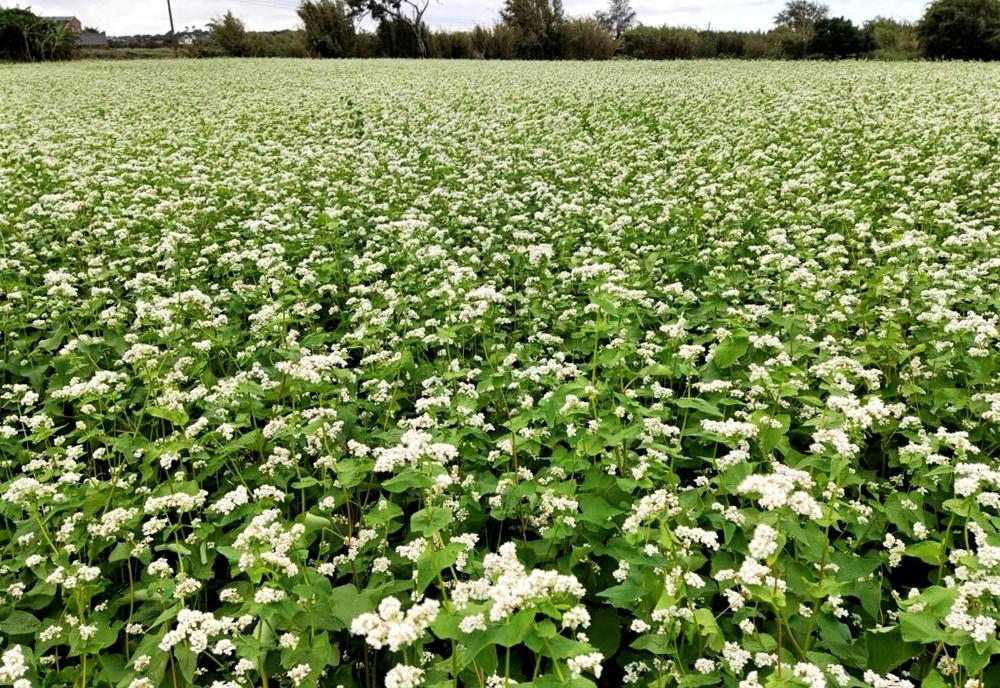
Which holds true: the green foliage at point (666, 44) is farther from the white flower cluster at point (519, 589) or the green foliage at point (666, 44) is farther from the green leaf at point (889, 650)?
the white flower cluster at point (519, 589)

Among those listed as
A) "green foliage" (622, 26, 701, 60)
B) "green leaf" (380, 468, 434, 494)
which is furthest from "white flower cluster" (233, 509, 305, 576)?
"green foliage" (622, 26, 701, 60)

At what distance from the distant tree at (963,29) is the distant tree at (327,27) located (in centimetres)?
4027

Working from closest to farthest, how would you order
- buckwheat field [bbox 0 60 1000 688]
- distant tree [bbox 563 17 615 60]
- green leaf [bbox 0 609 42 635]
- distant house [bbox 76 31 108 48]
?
buckwheat field [bbox 0 60 1000 688] → green leaf [bbox 0 609 42 635] → distant tree [bbox 563 17 615 60] → distant house [bbox 76 31 108 48]

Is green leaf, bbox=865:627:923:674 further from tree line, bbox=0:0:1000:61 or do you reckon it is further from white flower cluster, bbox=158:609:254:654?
tree line, bbox=0:0:1000:61

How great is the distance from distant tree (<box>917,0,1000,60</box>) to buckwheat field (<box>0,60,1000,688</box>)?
36299 mm

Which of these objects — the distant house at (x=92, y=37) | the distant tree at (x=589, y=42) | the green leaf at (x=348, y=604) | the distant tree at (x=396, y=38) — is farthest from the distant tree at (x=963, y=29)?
the distant house at (x=92, y=37)

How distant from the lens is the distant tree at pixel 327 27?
50.7 metres

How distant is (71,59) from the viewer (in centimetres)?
4650

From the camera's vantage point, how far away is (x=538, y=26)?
51500 mm

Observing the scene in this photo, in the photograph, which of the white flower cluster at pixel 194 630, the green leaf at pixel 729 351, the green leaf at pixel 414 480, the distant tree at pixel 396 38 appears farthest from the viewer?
the distant tree at pixel 396 38

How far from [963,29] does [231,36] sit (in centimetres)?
4967

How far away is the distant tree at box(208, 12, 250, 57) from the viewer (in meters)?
50.6

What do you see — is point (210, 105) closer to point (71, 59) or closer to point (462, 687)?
point (462, 687)

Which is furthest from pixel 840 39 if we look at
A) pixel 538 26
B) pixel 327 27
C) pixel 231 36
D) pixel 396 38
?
pixel 231 36
